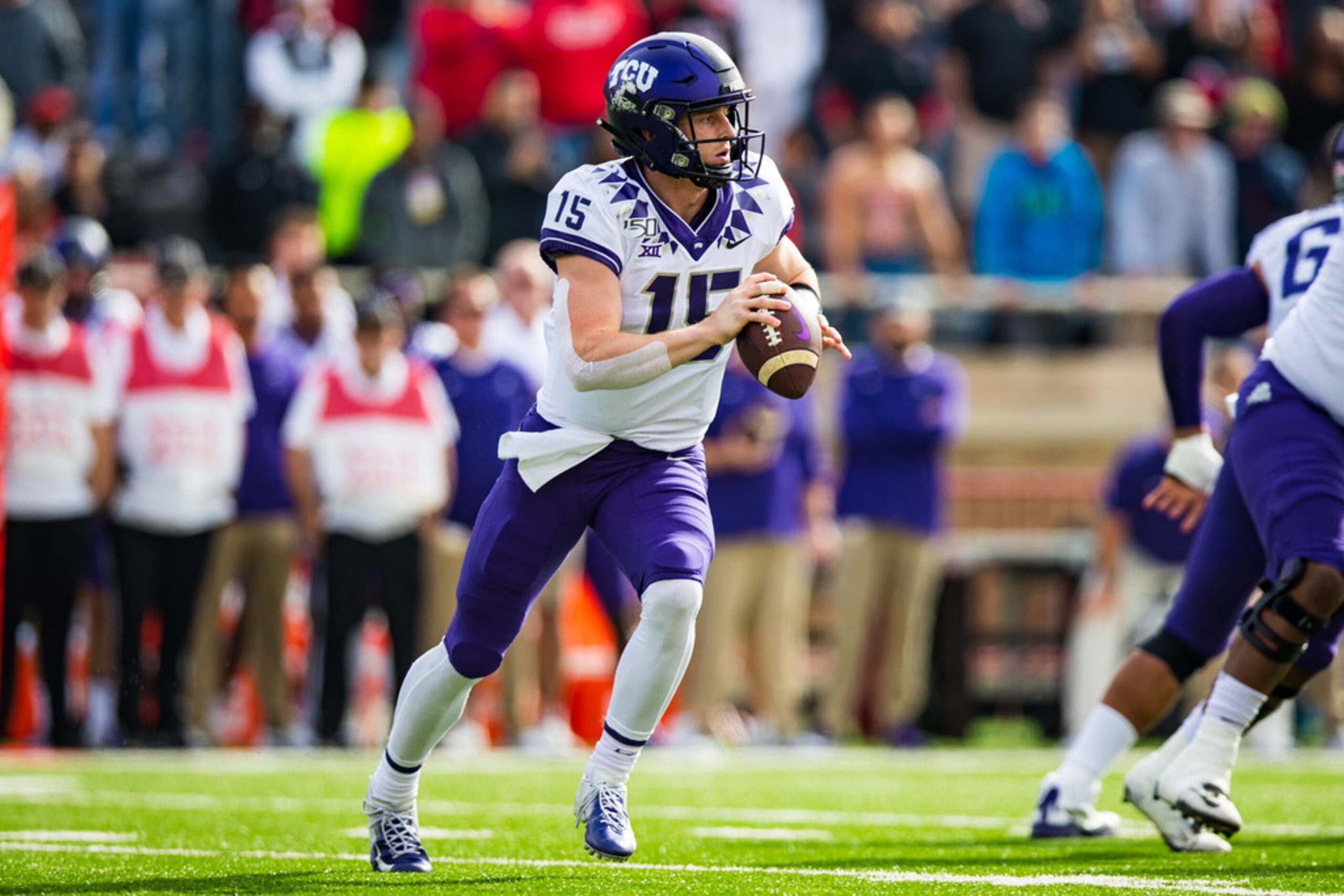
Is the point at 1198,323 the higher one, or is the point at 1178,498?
the point at 1198,323

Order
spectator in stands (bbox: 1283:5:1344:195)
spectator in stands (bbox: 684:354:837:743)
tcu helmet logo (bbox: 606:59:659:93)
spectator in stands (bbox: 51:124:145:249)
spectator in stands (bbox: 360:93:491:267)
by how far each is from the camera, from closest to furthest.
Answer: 1. tcu helmet logo (bbox: 606:59:659:93)
2. spectator in stands (bbox: 684:354:837:743)
3. spectator in stands (bbox: 51:124:145:249)
4. spectator in stands (bbox: 360:93:491:267)
5. spectator in stands (bbox: 1283:5:1344:195)

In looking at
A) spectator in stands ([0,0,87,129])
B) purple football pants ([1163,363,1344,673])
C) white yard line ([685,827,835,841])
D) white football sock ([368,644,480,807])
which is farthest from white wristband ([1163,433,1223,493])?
spectator in stands ([0,0,87,129])

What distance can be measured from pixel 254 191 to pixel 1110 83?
17.8 feet

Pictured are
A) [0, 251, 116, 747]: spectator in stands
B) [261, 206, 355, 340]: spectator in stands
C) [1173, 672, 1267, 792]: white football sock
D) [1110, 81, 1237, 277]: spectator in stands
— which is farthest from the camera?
[1110, 81, 1237, 277]: spectator in stands

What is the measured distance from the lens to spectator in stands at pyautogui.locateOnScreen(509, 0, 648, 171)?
13.1m

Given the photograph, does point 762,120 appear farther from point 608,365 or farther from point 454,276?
point 608,365

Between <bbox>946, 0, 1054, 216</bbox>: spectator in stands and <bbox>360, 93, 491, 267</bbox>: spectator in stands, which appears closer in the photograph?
<bbox>360, 93, 491, 267</bbox>: spectator in stands

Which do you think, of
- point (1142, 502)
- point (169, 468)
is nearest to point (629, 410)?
point (169, 468)

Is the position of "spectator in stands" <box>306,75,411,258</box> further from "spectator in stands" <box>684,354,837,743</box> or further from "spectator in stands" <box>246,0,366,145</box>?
"spectator in stands" <box>684,354,837,743</box>

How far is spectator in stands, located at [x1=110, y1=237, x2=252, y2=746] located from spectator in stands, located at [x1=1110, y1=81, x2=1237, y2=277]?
18.9 feet

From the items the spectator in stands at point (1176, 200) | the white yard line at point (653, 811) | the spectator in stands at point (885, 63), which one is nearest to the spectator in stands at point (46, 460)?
the white yard line at point (653, 811)

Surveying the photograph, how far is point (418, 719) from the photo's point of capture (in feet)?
16.4

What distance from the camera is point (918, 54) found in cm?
1383

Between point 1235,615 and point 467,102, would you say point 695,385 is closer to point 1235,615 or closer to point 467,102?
point 1235,615
